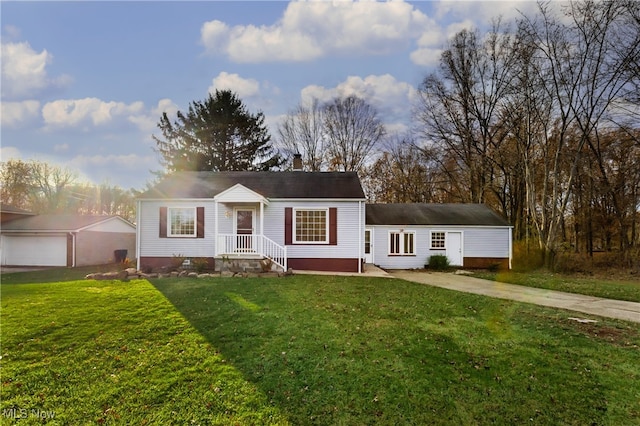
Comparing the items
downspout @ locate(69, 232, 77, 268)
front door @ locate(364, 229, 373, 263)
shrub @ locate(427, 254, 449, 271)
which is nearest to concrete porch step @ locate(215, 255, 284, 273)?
front door @ locate(364, 229, 373, 263)

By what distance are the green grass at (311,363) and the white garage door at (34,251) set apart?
12.6 meters

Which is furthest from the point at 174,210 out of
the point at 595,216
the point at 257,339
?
the point at 595,216

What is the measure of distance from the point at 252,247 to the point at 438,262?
360 inches

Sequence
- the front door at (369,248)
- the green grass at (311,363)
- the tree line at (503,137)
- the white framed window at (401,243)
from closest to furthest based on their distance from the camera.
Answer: the green grass at (311,363) → the tree line at (503,137) → the front door at (369,248) → the white framed window at (401,243)

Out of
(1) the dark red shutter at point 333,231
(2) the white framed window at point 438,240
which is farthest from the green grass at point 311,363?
(2) the white framed window at point 438,240

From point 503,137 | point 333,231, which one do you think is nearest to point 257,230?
point 333,231

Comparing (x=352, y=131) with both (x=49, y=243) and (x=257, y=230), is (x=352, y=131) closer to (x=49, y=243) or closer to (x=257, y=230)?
(x=257, y=230)

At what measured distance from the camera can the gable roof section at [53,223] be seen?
17547 millimetres

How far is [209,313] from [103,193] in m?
35.2

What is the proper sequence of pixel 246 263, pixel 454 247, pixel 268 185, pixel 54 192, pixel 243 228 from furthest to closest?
pixel 54 192 < pixel 454 247 < pixel 268 185 < pixel 243 228 < pixel 246 263

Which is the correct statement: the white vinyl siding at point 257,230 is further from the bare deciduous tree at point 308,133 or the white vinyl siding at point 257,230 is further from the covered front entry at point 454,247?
the bare deciduous tree at point 308,133

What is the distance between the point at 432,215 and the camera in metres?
17.5

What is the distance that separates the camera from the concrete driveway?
23.7ft

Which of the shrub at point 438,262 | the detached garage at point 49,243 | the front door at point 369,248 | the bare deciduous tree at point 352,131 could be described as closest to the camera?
the shrub at point 438,262
